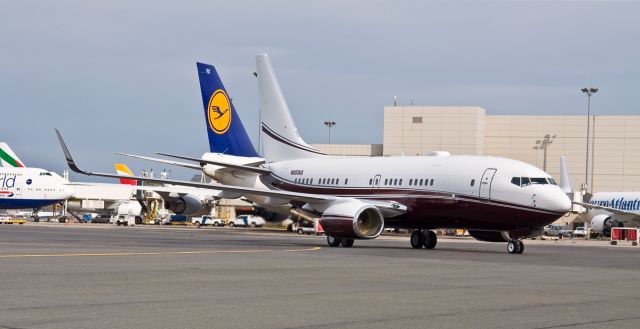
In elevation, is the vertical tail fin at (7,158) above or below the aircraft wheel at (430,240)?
above

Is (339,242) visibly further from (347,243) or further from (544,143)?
(544,143)

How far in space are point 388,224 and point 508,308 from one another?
24252 mm

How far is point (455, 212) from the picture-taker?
115ft

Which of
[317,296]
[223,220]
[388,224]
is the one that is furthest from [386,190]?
[223,220]

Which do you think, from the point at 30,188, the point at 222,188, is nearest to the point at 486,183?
the point at 222,188

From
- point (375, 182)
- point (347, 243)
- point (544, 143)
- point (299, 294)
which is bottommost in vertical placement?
point (299, 294)

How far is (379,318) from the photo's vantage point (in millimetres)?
12180

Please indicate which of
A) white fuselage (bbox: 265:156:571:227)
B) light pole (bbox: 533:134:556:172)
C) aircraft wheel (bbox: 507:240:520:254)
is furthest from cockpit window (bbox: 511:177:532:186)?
light pole (bbox: 533:134:556:172)

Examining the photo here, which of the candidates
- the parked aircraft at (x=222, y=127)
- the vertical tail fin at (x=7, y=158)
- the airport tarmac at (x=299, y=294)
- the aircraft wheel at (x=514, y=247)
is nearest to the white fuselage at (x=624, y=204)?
the parked aircraft at (x=222, y=127)

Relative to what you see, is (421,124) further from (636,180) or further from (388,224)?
(388,224)

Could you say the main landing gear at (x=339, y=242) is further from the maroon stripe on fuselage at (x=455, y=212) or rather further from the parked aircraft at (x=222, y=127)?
the parked aircraft at (x=222, y=127)

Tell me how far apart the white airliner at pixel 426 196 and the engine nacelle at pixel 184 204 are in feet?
126

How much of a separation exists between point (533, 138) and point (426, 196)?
73791 millimetres

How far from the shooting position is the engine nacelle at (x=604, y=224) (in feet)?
248
